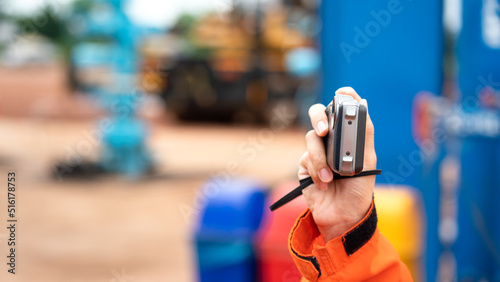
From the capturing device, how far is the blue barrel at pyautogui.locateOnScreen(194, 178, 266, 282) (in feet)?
7.85

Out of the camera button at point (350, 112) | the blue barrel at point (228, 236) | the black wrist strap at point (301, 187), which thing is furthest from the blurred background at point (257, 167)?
the camera button at point (350, 112)

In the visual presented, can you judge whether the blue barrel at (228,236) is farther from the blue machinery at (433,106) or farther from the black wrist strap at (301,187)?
the black wrist strap at (301,187)

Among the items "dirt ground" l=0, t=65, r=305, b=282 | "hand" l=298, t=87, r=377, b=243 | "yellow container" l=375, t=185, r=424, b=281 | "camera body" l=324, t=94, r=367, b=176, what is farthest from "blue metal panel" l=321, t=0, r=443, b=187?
"camera body" l=324, t=94, r=367, b=176

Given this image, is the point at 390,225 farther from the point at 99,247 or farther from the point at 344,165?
the point at 99,247

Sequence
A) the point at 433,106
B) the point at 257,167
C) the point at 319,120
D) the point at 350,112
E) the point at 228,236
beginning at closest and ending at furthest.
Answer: the point at 350,112
the point at 319,120
the point at 228,236
the point at 433,106
the point at 257,167

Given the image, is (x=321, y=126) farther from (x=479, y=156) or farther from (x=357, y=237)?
(x=479, y=156)

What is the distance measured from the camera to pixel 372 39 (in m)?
3.26

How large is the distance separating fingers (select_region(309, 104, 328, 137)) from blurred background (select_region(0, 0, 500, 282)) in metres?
0.80

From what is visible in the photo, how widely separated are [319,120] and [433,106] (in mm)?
1969

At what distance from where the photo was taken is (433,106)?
2.93 m

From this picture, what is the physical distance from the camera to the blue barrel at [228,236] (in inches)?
94.2

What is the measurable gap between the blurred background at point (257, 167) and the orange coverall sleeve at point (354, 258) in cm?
72

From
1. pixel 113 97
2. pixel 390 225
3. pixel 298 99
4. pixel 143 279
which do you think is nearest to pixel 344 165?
pixel 390 225

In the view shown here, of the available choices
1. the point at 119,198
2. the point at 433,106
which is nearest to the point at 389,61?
the point at 433,106
